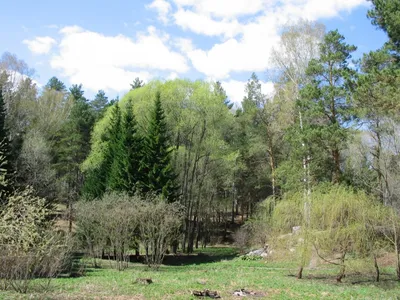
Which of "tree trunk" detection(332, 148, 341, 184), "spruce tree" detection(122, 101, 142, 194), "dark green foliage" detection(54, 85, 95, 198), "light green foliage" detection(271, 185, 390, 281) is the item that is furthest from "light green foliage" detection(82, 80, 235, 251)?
"light green foliage" detection(271, 185, 390, 281)

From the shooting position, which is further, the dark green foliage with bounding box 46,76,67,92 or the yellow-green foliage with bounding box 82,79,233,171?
the dark green foliage with bounding box 46,76,67,92

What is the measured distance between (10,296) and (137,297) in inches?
131

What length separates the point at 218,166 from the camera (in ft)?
128

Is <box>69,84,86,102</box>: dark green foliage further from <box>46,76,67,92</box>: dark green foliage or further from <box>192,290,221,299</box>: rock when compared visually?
<box>192,290,221,299</box>: rock

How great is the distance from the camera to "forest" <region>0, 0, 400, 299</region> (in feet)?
51.8

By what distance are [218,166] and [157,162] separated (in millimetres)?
9295

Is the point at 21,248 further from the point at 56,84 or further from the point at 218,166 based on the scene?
the point at 56,84

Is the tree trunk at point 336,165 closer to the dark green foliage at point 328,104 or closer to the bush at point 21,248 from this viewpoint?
the dark green foliage at point 328,104

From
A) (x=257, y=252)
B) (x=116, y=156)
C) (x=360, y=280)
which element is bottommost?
(x=257, y=252)

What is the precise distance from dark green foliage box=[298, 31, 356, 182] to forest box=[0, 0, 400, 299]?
0.09 metres

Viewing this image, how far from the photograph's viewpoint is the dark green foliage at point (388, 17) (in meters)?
15.1

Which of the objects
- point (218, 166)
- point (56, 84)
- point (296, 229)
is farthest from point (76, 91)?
point (296, 229)

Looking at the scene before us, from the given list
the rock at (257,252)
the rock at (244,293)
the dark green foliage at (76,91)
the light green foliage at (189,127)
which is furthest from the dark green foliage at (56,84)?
the rock at (244,293)

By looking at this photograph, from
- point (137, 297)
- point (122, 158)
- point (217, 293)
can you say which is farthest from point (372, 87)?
point (122, 158)
